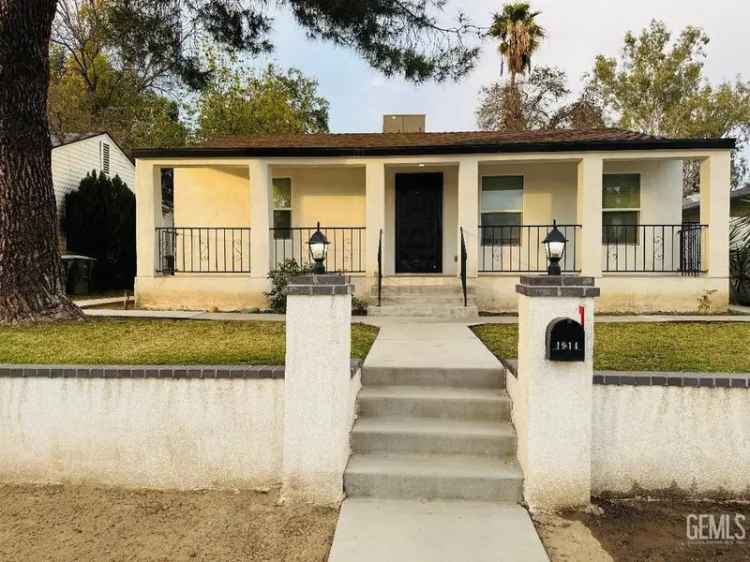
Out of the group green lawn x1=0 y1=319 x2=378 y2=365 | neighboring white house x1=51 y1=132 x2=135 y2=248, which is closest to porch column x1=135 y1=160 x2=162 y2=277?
green lawn x1=0 y1=319 x2=378 y2=365

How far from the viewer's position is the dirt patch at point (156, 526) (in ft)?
8.64

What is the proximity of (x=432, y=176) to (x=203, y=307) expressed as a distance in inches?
211

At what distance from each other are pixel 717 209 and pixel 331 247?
7.16m

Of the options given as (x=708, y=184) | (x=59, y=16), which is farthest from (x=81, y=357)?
(x=59, y=16)

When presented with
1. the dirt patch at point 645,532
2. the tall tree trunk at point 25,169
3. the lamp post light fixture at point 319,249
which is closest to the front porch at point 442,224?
the tall tree trunk at point 25,169

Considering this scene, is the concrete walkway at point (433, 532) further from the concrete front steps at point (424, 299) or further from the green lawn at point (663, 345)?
the concrete front steps at point (424, 299)

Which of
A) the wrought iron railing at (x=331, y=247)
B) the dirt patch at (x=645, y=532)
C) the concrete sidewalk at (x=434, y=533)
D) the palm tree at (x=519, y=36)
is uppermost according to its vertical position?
the palm tree at (x=519, y=36)

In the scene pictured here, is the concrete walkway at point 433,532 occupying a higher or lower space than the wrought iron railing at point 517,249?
lower

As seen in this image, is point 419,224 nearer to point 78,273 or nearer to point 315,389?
point 315,389

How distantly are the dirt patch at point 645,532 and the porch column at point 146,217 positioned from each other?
857 cm

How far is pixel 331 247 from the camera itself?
10570mm

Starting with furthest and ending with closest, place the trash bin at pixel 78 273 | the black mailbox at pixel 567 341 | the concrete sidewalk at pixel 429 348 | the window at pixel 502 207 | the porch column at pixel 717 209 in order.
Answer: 1. the trash bin at pixel 78 273
2. the window at pixel 502 207
3. the porch column at pixel 717 209
4. the concrete sidewalk at pixel 429 348
5. the black mailbox at pixel 567 341

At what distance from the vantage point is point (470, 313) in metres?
8.22

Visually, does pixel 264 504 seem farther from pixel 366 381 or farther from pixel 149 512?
pixel 366 381
